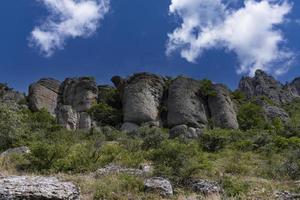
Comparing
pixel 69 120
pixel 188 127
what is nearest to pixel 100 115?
pixel 69 120

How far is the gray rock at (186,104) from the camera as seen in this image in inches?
1602

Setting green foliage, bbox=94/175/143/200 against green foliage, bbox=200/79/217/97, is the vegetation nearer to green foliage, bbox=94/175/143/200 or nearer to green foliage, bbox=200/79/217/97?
green foliage, bbox=94/175/143/200

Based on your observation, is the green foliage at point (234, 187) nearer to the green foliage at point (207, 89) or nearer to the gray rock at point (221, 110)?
the gray rock at point (221, 110)

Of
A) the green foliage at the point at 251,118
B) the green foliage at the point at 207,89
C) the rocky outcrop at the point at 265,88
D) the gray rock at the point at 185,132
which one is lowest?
the gray rock at the point at 185,132

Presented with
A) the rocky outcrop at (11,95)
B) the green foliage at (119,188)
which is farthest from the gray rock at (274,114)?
the green foliage at (119,188)

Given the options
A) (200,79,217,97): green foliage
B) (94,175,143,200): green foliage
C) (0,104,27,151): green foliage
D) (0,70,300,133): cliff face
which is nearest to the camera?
(94,175,143,200): green foliage

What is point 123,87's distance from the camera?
47656 millimetres

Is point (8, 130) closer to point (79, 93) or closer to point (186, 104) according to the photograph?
point (186, 104)

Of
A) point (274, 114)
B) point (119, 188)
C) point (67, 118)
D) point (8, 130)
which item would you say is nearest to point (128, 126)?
point (67, 118)

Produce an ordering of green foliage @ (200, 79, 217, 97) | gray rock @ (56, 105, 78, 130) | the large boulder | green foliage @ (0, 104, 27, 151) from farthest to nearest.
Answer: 1. green foliage @ (200, 79, 217, 97)
2. the large boulder
3. gray rock @ (56, 105, 78, 130)
4. green foliage @ (0, 104, 27, 151)

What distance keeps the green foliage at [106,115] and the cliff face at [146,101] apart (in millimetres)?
657

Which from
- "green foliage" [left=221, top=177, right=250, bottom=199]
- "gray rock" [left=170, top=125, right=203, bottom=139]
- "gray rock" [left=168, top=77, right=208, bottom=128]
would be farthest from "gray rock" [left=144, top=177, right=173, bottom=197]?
"gray rock" [left=168, top=77, right=208, bottom=128]

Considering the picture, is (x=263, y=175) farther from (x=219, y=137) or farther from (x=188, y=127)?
(x=188, y=127)

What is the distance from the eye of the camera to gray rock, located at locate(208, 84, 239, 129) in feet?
137
